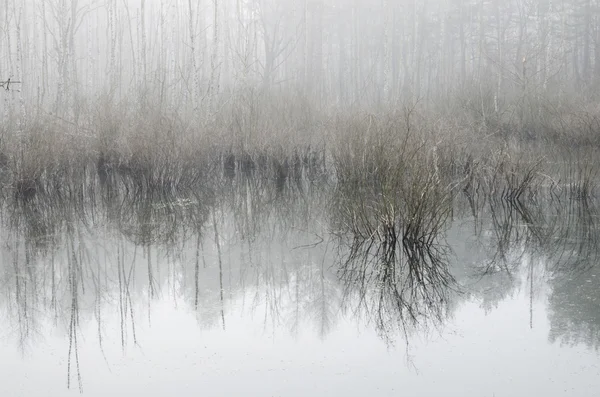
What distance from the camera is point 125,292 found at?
17.7 feet

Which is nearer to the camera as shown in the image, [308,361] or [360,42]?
[308,361]

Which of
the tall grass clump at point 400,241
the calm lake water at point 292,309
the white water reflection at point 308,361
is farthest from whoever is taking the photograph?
the tall grass clump at point 400,241

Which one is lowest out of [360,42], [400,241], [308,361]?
[308,361]

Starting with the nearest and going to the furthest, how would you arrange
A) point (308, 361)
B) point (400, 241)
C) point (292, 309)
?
1. point (308, 361)
2. point (292, 309)
3. point (400, 241)

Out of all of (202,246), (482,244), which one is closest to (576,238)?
(482,244)

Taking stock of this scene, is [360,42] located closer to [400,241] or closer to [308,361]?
[400,241]

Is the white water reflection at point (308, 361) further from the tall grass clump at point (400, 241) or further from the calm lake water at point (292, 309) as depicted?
the tall grass clump at point (400, 241)

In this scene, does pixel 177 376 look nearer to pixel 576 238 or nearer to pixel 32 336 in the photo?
pixel 32 336

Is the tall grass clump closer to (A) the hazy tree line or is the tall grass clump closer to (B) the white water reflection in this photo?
(B) the white water reflection

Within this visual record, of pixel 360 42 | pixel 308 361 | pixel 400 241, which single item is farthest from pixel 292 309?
pixel 360 42

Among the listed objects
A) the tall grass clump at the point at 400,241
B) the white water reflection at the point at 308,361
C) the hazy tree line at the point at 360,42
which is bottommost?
the white water reflection at the point at 308,361

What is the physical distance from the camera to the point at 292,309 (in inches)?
200

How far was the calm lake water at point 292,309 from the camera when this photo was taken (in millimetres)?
3830

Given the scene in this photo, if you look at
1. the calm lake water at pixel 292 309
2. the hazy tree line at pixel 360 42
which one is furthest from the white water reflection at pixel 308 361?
the hazy tree line at pixel 360 42
